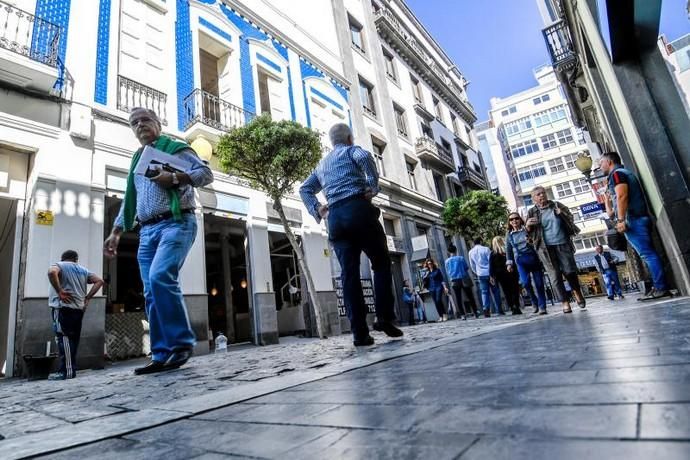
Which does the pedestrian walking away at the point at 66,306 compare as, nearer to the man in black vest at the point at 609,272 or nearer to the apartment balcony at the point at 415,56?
the man in black vest at the point at 609,272

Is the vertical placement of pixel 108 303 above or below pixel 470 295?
above

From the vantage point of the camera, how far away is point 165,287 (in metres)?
2.92

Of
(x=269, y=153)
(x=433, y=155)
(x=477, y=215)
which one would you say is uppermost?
(x=433, y=155)

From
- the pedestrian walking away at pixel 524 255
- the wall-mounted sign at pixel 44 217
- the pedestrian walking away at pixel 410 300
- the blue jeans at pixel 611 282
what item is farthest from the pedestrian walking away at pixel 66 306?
the blue jeans at pixel 611 282

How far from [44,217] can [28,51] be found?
2864 mm

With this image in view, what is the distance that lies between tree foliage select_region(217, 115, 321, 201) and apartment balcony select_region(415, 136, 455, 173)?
11671 millimetres

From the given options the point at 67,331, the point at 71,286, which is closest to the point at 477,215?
the point at 71,286

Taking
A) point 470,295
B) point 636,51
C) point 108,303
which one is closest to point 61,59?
point 108,303

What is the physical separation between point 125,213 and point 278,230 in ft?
22.8

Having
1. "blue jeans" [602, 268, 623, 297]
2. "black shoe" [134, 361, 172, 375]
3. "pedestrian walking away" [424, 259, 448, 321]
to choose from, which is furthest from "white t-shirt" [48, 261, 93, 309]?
"blue jeans" [602, 268, 623, 297]

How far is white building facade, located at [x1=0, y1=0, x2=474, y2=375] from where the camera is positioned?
624 cm

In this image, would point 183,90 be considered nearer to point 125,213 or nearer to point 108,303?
point 108,303

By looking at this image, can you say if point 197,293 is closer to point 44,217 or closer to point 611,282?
point 44,217

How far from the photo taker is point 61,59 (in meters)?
7.06
